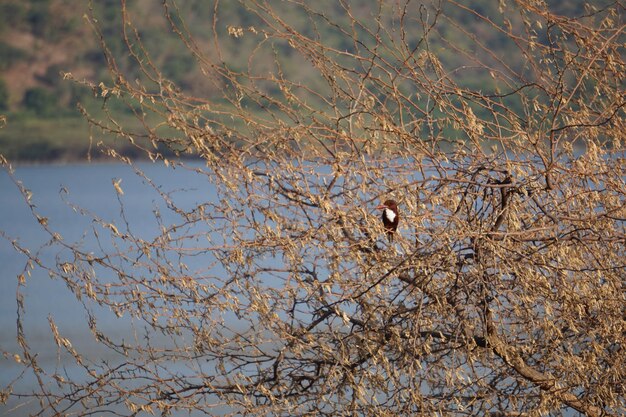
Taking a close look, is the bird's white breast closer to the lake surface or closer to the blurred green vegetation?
the lake surface

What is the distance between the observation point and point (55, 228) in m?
24.2

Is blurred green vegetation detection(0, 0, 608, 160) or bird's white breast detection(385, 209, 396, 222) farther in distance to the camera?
blurred green vegetation detection(0, 0, 608, 160)

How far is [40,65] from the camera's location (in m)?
43.0

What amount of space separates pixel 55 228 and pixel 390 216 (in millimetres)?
20549

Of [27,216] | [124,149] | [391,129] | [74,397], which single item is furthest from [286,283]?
[124,149]

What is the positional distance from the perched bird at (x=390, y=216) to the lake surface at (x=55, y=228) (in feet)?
3.35

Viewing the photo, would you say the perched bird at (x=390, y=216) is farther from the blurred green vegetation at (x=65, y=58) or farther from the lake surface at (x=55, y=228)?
the blurred green vegetation at (x=65, y=58)

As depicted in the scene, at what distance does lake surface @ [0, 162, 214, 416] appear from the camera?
12.1 meters

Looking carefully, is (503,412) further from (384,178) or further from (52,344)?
(52,344)

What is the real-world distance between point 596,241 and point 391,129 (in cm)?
107

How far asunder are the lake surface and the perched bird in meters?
1.02

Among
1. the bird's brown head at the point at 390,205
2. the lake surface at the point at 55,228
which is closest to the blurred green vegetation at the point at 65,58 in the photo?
the lake surface at the point at 55,228

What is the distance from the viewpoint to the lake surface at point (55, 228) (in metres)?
12.1

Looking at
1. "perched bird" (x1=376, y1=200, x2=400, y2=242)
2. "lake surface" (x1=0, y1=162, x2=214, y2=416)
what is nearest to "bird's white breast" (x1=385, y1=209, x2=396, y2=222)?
"perched bird" (x1=376, y1=200, x2=400, y2=242)
